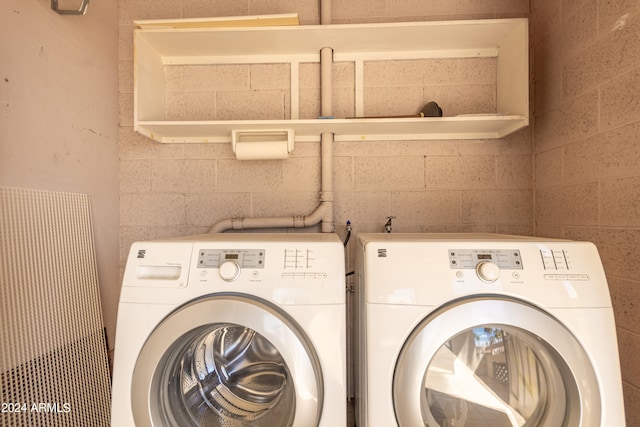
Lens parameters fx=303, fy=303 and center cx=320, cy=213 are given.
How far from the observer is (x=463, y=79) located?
1539 millimetres

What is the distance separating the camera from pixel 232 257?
899 millimetres

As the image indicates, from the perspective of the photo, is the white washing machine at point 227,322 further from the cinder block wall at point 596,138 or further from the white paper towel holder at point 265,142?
the cinder block wall at point 596,138

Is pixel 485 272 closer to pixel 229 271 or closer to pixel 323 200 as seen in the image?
pixel 229 271

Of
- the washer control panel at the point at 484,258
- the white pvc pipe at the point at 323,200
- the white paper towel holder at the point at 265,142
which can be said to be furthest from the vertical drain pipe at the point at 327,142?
the washer control panel at the point at 484,258

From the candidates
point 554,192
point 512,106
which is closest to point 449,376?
point 554,192

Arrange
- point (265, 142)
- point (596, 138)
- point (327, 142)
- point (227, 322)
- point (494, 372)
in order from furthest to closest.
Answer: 1. point (327, 142)
2. point (265, 142)
3. point (596, 138)
4. point (494, 372)
5. point (227, 322)

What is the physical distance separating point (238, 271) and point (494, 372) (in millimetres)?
835

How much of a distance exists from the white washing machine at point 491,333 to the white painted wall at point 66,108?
1273mm

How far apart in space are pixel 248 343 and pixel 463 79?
157cm

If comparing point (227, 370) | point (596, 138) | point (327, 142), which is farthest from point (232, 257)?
point (596, 138)

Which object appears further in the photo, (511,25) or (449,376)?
(511,25)

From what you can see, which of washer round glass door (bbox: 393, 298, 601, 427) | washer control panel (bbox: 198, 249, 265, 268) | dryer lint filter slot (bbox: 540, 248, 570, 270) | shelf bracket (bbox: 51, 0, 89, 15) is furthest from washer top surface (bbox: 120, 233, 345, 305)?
shelf bracket (bbox: 51, 0, 89, 15)

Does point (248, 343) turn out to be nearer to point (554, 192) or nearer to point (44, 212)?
point (44, 212)

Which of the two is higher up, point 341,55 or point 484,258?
point 341,55
